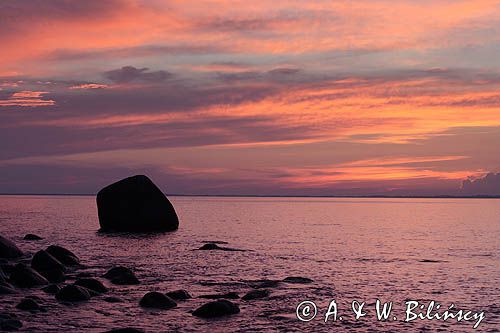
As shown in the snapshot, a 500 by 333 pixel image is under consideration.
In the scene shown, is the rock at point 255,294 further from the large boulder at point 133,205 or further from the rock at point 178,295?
the large boulder at point 133,205

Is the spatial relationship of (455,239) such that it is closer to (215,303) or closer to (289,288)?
(289,288)

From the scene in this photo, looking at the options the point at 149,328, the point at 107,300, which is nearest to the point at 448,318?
the point at 149,328

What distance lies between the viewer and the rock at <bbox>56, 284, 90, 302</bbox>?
2161 cm

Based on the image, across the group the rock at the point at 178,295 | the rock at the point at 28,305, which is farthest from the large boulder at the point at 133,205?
the rock at the point at 28,305

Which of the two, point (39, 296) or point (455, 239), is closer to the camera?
point (39, 296)

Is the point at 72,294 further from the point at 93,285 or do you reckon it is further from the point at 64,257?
the point at 64,257

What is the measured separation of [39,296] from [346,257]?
22.2 metres

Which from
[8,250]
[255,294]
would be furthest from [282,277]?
[8,250]

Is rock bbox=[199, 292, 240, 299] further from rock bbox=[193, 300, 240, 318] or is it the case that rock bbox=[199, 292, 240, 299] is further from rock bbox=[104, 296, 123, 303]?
rock bbox=[104, 296, 123, 303]

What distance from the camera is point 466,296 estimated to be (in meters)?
24.5

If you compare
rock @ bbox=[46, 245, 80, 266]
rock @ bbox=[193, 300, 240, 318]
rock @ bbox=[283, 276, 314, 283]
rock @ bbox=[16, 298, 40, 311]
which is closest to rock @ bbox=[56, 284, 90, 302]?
rock @ bbox=[16, 298, 40, 311]

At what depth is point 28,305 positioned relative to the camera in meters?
19.8

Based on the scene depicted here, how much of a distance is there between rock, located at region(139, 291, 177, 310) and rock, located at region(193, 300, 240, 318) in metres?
1.50

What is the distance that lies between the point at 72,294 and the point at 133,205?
102 feet
